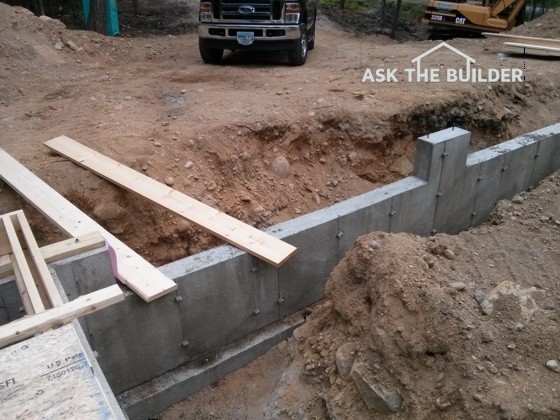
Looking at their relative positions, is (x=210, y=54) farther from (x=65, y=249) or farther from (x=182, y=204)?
(x=65, y=249)

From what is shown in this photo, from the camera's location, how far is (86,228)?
13.9 feet

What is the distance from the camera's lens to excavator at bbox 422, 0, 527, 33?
48.2ft

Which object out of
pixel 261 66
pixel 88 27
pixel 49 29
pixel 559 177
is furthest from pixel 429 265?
pixel 88 27

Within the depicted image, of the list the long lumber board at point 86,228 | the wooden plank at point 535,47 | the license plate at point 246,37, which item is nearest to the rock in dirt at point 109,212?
the long lumber board at point 86,228

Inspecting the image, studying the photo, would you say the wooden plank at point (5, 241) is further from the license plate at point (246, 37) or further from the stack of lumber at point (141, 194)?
the license plate at point (246, 37)

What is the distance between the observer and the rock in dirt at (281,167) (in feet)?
22.2

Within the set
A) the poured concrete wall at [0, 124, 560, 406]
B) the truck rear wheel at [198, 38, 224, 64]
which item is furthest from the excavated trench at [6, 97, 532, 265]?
the truck rear wheel at [198, 38, 224, 64]

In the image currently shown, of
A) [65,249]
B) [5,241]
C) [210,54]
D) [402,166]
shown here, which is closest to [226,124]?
[402,166]

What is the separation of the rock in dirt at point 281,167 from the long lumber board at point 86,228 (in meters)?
2.76

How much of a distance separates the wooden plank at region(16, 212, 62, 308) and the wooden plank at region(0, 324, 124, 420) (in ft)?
1.04

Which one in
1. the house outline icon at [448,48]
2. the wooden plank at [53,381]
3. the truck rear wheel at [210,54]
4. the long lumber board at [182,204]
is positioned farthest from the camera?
the truck rear wheel at [210,54]

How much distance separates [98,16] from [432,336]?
544 inches

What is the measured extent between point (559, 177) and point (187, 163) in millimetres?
5239

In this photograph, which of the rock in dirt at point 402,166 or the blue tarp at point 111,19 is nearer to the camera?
the rock in dirt at point 402,166
